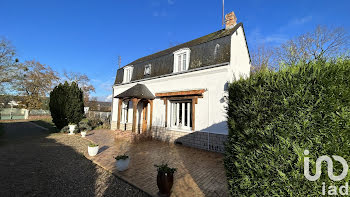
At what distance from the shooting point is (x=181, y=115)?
9.38 metres

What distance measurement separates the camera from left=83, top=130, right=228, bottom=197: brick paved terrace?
3.94m

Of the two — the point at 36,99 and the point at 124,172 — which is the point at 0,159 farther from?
the point at 36,99

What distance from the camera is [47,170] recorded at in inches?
199

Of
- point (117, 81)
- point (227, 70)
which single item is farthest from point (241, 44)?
point (117, 81)

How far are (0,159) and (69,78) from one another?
1198 inches

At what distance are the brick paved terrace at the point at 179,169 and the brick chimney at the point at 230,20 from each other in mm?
9229

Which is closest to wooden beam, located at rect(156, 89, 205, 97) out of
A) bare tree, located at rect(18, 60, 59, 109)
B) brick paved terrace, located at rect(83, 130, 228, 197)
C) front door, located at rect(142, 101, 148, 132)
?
front door, located at rect(142, 101, 148, 132)

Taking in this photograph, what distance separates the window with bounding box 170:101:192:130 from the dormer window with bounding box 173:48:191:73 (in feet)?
8.14

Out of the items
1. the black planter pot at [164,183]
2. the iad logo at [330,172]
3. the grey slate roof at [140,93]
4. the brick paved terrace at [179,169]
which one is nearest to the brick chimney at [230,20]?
the grey slate roof at [140,93]

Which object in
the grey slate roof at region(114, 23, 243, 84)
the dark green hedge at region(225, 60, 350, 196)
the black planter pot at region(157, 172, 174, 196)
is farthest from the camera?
the grey slate roof at region(114, 23, 243, 84)

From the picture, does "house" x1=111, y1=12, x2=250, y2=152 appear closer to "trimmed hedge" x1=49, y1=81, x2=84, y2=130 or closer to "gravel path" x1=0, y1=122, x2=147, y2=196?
"gravel path" x1=0, y1=122, x2=147, y2=196

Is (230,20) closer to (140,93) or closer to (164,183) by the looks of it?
(140,93)

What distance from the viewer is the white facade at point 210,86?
7605 millimetres

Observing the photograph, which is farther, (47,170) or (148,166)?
(148,166)
